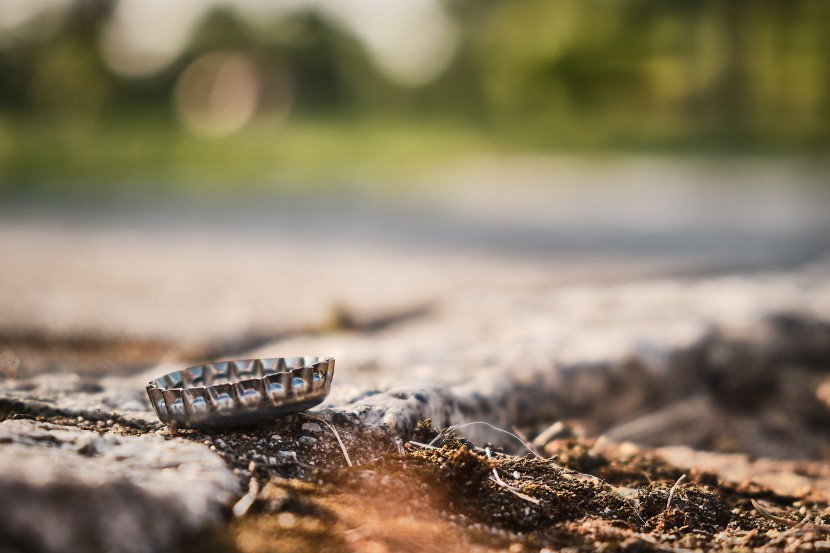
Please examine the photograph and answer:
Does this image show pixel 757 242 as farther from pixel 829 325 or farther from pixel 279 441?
pixel 279 441

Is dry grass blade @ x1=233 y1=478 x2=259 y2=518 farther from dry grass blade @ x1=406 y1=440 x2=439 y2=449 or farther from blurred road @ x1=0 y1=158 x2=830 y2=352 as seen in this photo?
blurred road @ x1=0 y1=158 x2=830 y2=352

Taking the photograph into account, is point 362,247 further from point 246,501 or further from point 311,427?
point 246,501

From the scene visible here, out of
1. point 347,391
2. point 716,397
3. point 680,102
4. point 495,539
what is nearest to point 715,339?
point 716,397

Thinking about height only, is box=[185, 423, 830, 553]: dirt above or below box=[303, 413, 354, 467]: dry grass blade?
below

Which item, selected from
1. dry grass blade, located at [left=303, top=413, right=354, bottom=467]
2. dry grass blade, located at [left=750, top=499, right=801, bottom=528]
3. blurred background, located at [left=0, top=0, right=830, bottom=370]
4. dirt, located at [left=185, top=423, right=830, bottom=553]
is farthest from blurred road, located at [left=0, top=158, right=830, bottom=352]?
dry grass blade, located at [left=750, top=499, right=801, bottom=528]

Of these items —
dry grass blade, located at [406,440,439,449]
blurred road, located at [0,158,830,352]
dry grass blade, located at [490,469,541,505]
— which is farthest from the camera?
blurred road, located at [0,158,830,352]

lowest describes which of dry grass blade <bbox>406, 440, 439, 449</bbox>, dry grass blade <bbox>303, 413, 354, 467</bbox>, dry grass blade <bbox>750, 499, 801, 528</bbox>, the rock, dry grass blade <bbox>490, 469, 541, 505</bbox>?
dry grass blade <bbox>750, 499, 801, 528</bbox>

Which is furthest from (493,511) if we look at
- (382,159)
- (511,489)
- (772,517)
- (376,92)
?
(376,92)
